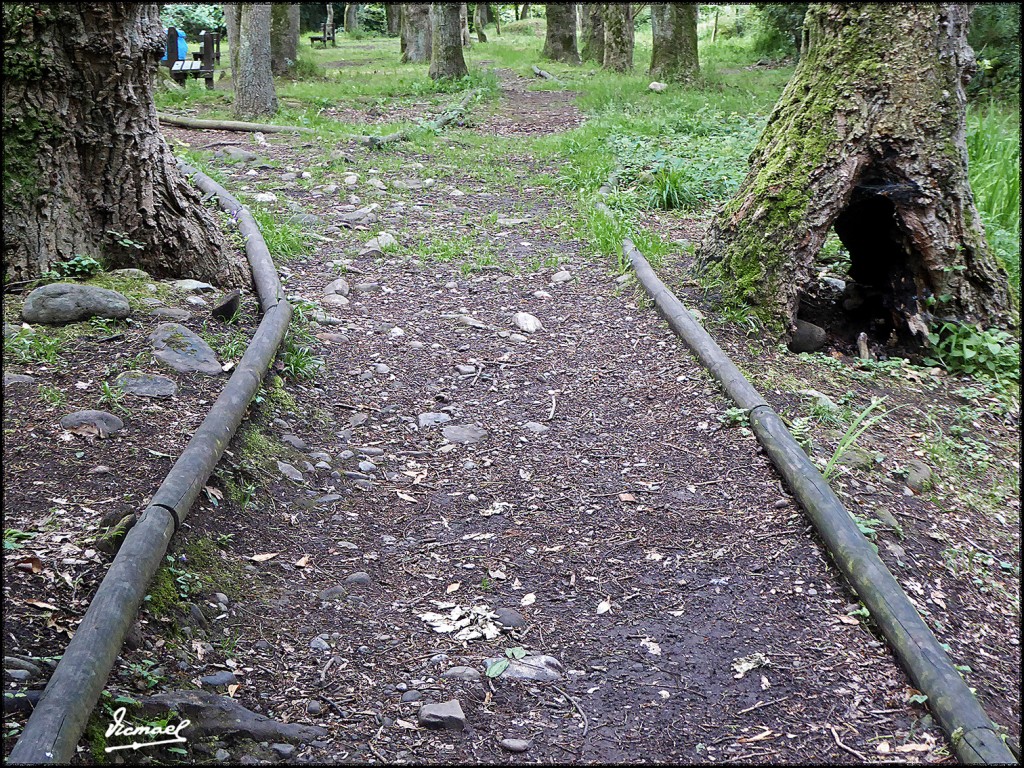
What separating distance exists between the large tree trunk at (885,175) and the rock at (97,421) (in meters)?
3.43

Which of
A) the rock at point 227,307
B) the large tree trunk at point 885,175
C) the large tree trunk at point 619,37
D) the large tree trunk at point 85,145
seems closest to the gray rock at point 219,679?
the rock at point 227,307

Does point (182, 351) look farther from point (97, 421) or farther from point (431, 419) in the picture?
point (431, 419)

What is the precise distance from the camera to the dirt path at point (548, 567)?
248 cm

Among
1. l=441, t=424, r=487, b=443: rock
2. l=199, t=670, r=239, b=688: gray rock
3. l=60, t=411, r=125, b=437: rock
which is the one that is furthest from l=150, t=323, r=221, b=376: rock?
l=199, t=670, r=239, b=688: gray rock

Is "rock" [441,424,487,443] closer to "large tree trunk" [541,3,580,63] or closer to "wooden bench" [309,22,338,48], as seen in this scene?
"large tree trunk" [541,3,580,63]

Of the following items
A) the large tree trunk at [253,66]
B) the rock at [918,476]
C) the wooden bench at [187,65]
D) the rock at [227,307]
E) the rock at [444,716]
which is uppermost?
the wooden bench at [187,65]

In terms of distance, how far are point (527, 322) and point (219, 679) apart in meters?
3.29

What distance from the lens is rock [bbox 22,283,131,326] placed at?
4.07 meters

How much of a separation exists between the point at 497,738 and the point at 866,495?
2.00 meters

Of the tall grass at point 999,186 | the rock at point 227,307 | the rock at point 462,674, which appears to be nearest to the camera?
the rock at point 462,674

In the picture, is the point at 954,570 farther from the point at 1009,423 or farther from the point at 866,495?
the point at 1009,423

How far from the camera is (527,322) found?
212 inches
